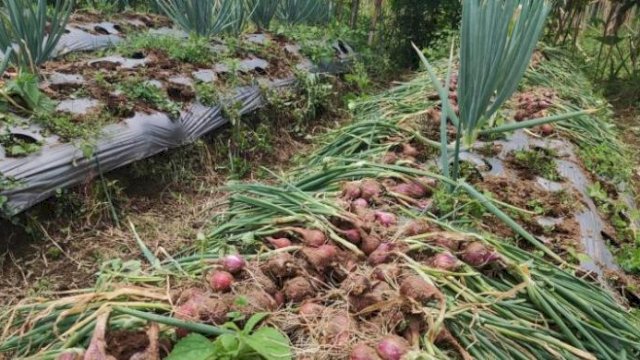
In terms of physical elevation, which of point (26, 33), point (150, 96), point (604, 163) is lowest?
point (604, 163)

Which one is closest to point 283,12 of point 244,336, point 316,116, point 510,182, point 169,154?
point 316,116

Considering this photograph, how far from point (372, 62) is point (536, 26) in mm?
3921

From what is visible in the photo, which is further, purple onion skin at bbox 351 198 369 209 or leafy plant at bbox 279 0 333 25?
leafy plant at bbox 279 0 333 25

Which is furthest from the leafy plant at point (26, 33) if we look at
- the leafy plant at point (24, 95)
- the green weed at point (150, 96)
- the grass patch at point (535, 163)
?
the grass patch at point (535, 163)

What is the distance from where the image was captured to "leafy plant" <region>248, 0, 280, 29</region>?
4.94 m

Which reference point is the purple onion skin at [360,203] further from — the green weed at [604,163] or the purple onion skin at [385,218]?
the green weed at [604,163]

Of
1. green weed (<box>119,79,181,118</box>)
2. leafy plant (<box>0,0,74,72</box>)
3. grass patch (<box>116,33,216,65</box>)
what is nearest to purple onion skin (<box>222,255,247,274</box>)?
green weed (<box>119,79,181,118</box>)

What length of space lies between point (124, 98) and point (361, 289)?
2.03 meters

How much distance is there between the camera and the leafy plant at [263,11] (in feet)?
16.2

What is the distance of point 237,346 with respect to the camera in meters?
1.08

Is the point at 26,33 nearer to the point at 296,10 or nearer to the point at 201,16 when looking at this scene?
the point at 201,16

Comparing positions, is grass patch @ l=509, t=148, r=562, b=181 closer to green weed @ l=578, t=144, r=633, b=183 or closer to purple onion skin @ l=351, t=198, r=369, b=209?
green weed @ l=578, t=144, r=633, b=183

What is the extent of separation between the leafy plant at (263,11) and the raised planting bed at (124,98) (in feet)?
1.50

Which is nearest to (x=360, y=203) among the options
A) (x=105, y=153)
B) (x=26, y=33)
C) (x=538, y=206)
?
(x=538, y=206)
